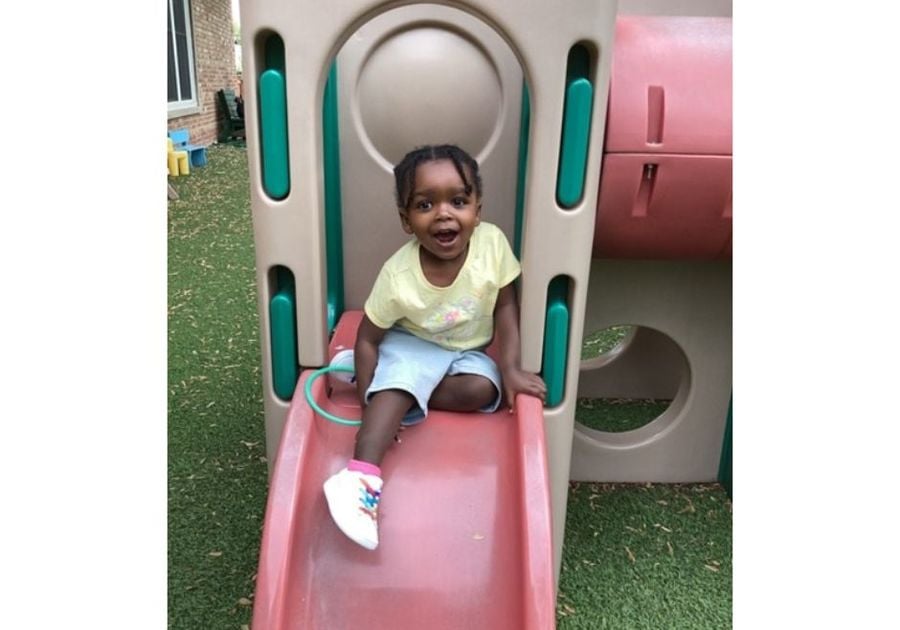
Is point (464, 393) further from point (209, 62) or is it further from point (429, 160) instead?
point (209, 62)

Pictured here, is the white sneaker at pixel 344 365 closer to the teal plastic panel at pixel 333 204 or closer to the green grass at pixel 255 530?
the teal plastic panel at pixel 333 204

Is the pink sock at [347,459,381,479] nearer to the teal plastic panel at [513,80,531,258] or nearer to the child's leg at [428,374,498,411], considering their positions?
the child's leg at [428,374,498,411]

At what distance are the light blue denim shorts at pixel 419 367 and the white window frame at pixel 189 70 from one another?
30.7ft

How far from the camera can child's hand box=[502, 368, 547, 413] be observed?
1907 millimetres

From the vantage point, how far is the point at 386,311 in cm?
197

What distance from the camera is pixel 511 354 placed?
6.41 feet

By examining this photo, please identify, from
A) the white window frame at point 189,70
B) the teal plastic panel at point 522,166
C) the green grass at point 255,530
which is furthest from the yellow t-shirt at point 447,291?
the white window frame at point 189,70

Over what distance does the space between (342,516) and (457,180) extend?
33.1 inches

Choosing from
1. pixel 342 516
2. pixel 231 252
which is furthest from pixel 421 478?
pixel 231 252

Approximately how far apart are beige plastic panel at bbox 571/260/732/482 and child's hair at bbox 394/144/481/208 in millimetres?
738

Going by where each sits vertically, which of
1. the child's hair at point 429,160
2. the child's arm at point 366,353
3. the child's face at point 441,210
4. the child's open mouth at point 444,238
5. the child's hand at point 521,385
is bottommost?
the child's hand at point 521,385

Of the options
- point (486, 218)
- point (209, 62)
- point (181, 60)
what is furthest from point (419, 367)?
point (209, 62)

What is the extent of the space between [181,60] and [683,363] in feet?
33.6

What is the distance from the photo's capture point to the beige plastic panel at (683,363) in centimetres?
249
